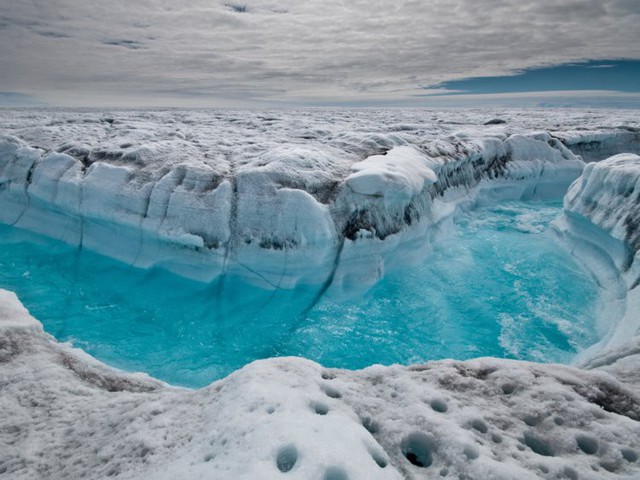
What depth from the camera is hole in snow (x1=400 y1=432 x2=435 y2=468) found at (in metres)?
2.34

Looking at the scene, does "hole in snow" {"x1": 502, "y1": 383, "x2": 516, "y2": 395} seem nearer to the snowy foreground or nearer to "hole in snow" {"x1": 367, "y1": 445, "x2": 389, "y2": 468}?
the snowy foreground

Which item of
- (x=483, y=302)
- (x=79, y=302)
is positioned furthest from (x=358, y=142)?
(x=79, y=302)

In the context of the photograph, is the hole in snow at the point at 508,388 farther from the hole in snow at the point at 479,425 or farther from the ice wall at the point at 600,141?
the ice wall at the point at 600,141

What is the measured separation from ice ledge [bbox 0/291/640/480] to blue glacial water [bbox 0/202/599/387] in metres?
2.90

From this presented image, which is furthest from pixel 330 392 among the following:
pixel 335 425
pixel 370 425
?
pixel 335 425

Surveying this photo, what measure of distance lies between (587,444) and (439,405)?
889 mm

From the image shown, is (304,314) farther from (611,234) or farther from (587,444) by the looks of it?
(611,234)

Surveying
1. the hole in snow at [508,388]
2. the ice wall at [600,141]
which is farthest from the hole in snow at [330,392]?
the ice wall at [600,141]

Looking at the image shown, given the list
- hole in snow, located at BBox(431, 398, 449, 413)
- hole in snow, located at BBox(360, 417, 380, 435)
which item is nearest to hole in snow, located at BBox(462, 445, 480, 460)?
hole in snow, located at BBox(431, 398, 449, 413)

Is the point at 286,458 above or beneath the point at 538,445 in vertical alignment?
above

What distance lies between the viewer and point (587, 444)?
7.73 ft

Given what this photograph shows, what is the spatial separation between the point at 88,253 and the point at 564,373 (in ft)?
33.2

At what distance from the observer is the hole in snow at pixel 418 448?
2.34 meters

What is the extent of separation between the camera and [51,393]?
318 cm
